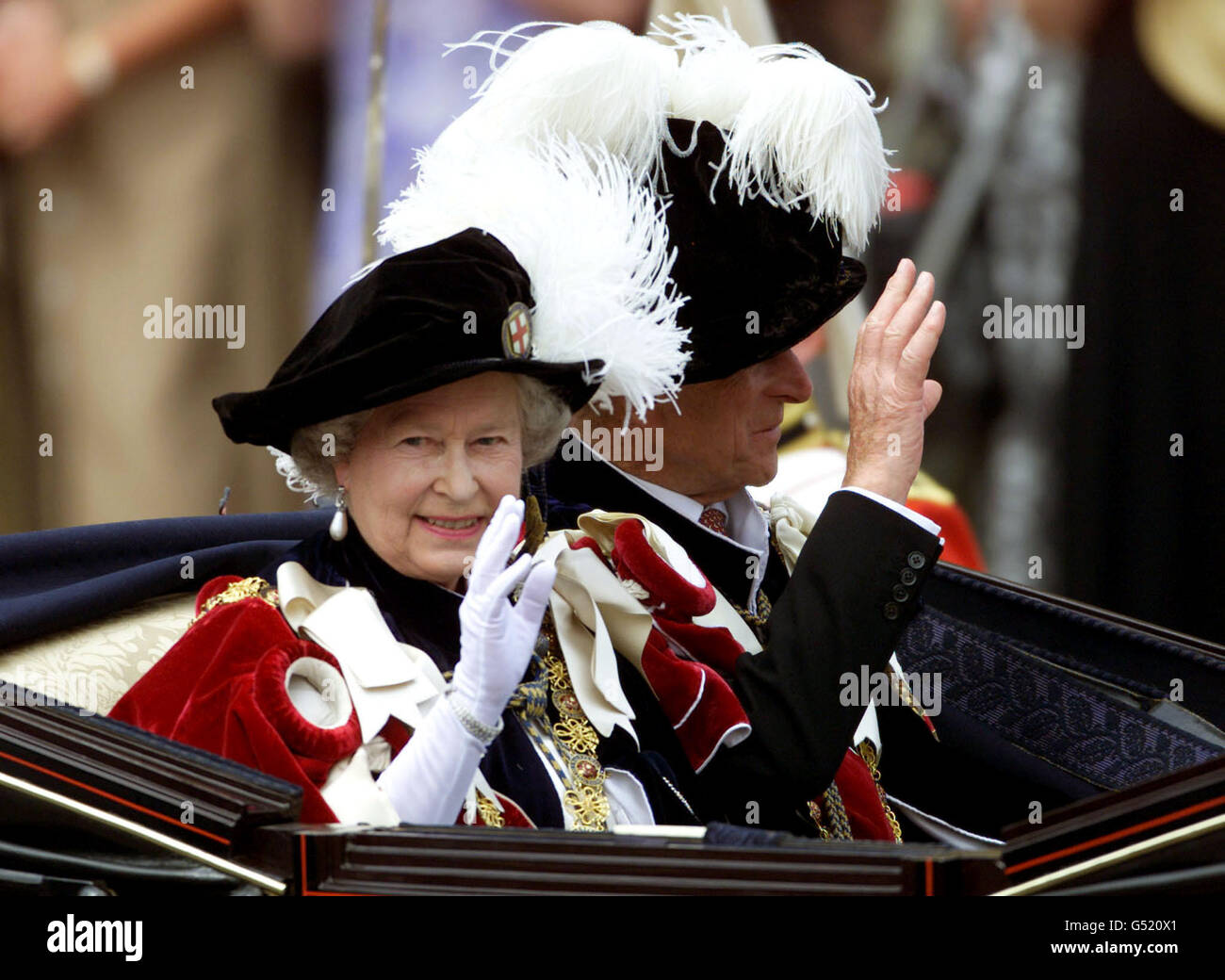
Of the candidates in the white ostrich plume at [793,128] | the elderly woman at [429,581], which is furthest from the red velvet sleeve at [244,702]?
the white ostrich plume at [793,128]

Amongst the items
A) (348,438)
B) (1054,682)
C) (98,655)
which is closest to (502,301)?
(348,438)

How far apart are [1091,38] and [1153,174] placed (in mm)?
413

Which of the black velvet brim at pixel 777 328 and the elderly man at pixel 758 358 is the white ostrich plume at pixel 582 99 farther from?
the black velvet brim at pixel 777 328

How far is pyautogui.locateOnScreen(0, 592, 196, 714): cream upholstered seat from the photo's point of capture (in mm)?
2158

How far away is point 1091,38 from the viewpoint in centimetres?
433

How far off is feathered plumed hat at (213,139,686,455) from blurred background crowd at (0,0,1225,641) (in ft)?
6.85

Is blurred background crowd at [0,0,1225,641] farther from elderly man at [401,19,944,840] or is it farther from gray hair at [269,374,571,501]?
gray hair at [269,374,571,501]

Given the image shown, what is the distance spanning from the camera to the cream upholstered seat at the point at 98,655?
2.16 metres

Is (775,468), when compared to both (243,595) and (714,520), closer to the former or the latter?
(714,520)

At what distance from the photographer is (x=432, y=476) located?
6.46 ft

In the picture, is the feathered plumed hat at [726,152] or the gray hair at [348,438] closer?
the gray hair at [348,438]

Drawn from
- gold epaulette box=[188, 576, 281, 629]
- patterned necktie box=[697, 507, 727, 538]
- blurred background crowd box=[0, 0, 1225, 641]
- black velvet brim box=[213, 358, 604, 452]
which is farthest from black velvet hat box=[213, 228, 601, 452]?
blurred background crowd box=[0, 0, 1225, 641]

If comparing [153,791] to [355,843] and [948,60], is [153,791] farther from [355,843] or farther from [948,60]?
[948,60]
